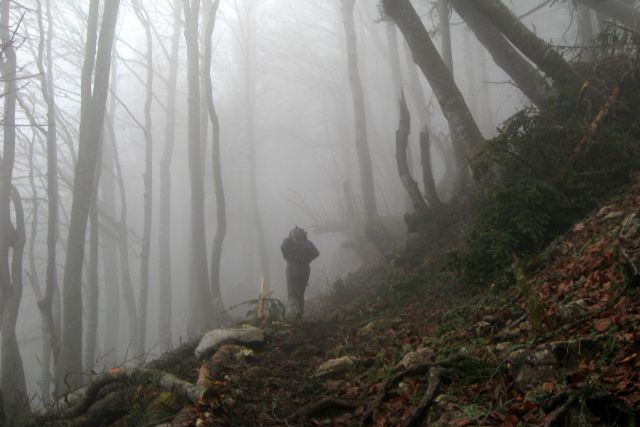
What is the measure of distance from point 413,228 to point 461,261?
3912 millimetres

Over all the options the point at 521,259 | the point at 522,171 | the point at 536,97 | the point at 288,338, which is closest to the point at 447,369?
the point at 521,259

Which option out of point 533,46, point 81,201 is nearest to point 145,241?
point 81,201

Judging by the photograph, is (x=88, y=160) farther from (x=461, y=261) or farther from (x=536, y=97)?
(x=536, y=97)

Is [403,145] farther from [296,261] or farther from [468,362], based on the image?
[468,362]

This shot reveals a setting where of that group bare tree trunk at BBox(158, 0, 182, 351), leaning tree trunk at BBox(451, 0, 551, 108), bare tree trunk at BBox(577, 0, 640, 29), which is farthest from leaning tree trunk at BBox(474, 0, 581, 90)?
bare tree trunk at BBox(158, 0, 182, 351)

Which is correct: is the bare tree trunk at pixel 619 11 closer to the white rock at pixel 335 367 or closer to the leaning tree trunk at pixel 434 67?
the leaning tree trunk at pixel 434 67

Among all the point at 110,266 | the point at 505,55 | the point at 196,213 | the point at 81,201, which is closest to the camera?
the point at 505,55

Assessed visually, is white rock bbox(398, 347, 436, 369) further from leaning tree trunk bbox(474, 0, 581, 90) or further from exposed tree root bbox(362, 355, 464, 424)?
leaning tree trunk bbox(474, 0, 581, 90)

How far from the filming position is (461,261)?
578 cm

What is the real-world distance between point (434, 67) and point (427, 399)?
6555 mm

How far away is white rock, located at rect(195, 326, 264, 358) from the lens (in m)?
5.52

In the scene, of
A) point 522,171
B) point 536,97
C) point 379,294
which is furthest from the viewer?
point 536,97

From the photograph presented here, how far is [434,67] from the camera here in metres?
8.30

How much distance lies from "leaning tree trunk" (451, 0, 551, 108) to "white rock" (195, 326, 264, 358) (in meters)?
6.61
